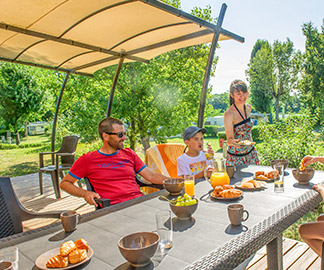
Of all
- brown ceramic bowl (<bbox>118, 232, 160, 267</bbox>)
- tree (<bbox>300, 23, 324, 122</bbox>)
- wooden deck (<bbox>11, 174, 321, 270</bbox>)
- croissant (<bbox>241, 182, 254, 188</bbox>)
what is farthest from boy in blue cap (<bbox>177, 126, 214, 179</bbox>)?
tree (<bbox>300, 23, 324, 122</bbox>)

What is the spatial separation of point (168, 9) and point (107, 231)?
200 cm

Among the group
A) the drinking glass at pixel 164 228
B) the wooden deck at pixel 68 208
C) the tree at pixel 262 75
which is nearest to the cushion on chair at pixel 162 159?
the wooden deck at pixel 68 208

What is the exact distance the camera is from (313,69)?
1644cm

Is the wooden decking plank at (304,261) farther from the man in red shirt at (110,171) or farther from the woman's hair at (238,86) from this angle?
the woman's hair at (238,86)

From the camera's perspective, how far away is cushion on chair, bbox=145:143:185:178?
133 inches

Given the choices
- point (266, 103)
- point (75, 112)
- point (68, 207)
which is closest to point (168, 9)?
point (68, 207)

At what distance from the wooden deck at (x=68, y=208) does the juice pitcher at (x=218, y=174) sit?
2.81 feet

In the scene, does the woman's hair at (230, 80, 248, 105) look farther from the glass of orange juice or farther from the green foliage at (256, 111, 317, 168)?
the green foliage at (256, 111, 317, 168)

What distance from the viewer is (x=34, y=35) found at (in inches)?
131

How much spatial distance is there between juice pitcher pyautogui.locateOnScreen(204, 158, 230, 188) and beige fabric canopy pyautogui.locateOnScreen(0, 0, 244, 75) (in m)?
1.44

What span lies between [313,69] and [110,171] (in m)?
17.2

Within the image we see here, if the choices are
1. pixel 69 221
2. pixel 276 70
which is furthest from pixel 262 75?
pixel 69 221

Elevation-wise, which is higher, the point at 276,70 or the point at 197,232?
the point at 276,70

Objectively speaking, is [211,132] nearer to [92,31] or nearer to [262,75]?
[262,75]
